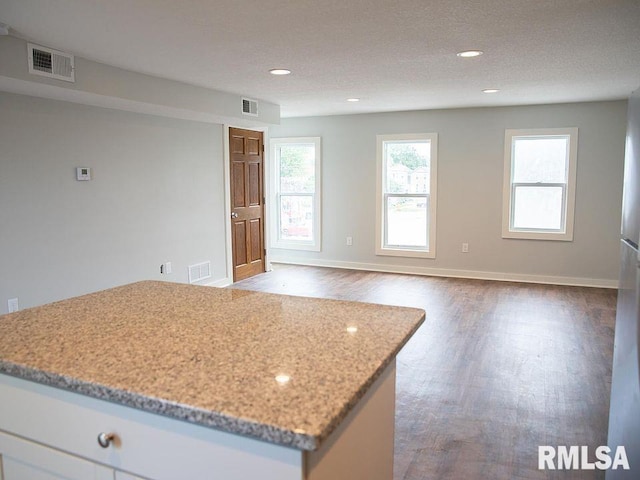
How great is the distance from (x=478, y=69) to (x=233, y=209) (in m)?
3.52

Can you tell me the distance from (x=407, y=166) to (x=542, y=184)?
181 centimetres

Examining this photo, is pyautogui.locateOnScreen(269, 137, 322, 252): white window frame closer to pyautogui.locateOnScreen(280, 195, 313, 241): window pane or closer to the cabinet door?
pyautogui.locateOnScreen(280, 195, 313, 241): window pane

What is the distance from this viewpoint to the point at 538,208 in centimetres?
649

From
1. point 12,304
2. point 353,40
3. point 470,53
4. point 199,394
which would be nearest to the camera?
point 199,394

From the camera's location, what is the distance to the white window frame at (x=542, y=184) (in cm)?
616

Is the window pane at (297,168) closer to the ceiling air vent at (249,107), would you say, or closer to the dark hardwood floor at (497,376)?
the ceiling air vent at (249,107)

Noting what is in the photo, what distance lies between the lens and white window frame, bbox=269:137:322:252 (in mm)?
7570

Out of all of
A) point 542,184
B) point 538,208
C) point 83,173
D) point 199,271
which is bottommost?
point 199,271

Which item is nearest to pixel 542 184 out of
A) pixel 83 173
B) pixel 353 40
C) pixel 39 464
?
pixel 353 40

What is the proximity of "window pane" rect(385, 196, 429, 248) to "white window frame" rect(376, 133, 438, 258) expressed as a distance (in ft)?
0.22

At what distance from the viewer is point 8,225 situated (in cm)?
373

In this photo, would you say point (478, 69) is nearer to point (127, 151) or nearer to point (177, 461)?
point (127, 151)

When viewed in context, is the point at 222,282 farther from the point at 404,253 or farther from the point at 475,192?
the point at 475,192

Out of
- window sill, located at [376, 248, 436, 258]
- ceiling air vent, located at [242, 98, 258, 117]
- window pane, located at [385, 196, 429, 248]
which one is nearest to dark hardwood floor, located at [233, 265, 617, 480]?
window sill, located at [376, 248, 436, 258]
